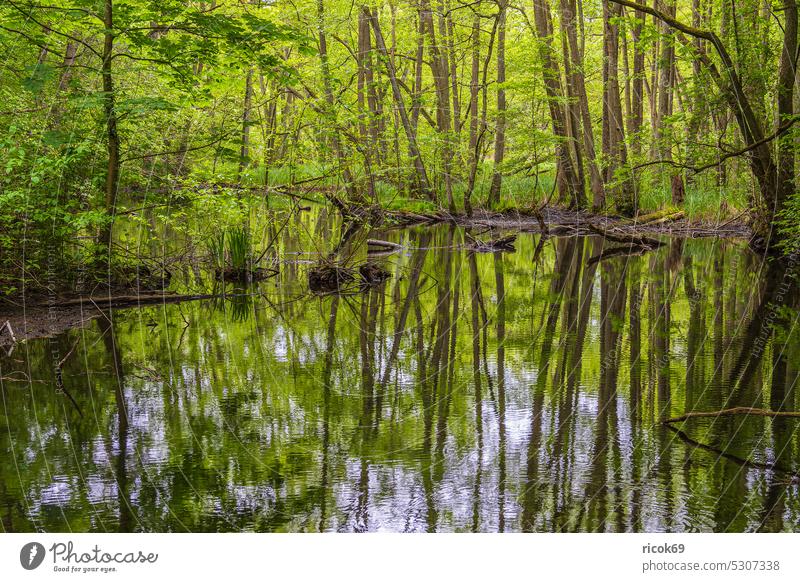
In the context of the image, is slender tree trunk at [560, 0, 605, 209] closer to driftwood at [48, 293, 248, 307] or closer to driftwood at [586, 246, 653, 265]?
driftwood at [586, 246, 653, 265]

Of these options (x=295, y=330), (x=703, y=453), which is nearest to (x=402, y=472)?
(x=703, y=453)

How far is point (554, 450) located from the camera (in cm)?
468

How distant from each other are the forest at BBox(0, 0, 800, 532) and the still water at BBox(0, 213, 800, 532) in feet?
0.07

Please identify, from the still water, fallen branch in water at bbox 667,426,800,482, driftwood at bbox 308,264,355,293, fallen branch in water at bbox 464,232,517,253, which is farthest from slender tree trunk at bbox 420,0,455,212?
fallen branch in water at bbox 667,426,800,482

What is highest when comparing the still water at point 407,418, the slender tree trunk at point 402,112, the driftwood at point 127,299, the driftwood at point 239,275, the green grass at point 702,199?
the slender tree trunk at point 402,112

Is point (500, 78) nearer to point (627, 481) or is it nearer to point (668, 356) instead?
point (668, 356)

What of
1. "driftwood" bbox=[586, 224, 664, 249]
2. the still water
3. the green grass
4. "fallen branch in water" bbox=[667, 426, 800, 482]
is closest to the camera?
the still water

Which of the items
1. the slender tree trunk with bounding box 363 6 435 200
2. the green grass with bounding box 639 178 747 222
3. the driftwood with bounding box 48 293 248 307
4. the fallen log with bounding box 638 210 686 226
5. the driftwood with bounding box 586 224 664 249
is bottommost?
the driftwood with bounding box 48 293 248 307

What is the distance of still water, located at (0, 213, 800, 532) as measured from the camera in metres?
3.88

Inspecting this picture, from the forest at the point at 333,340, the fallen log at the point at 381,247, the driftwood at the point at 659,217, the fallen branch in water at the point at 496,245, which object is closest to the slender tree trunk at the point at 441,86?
the fallen branch in water at the point at 496,245

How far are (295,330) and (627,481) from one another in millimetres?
4714

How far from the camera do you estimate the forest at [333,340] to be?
→ 13.3ft

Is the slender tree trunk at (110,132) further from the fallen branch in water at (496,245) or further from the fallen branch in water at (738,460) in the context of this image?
the fallen branch in water at (496,245)

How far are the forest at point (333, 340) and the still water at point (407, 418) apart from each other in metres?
0.02
